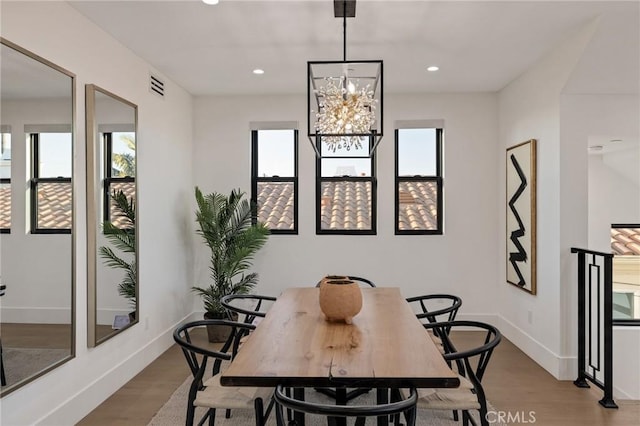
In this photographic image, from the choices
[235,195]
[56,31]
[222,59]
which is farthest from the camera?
[235,195]

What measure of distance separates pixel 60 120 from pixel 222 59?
1585 mm

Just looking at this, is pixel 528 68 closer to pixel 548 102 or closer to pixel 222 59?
pixel 548 102

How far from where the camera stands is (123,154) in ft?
10.8

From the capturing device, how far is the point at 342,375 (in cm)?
161

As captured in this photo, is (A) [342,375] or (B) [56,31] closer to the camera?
(A) [342,375]

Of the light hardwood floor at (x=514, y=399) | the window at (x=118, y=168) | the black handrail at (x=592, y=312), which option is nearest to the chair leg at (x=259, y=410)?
the light hardwood floor at (x=514, y=399)

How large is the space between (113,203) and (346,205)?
2.71 meters

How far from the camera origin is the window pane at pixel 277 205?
5.11 meters

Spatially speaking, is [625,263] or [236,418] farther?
[625,263]

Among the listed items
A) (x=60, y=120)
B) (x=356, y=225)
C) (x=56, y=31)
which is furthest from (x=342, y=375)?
(x=356, y=225)

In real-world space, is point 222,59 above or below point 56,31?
above

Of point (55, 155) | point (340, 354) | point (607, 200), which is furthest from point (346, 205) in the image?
point (340, 354)

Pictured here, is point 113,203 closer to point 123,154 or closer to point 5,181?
point 123,154

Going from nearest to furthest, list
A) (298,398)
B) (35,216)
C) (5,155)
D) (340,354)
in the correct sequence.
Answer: (340,354), (5,155), (298,398), (35,216)
